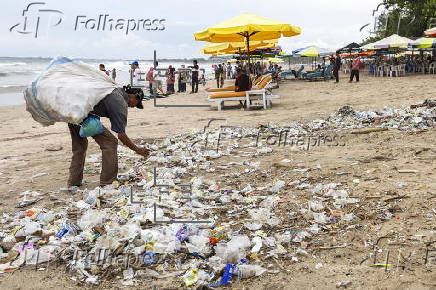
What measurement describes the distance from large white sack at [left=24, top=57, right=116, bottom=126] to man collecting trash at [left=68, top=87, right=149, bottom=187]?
0.46 feet

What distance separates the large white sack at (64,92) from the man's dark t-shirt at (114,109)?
0.07 metres

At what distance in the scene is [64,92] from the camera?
4.43m

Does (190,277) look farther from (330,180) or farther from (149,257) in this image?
(330,180)

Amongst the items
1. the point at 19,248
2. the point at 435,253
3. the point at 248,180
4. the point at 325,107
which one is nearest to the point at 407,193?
the point at 435,253

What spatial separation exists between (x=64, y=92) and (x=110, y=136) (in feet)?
2.37

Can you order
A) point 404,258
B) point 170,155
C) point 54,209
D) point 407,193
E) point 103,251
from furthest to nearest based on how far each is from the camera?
point 170,155, point 54,209, point 407,193, point 103,251, point 404,258

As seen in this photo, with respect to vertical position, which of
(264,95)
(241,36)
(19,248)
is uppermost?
(241,36)

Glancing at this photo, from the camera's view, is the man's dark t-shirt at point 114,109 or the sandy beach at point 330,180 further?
the man's dark t-shirt at point 114,109

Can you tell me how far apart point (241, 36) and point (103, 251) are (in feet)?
36.7

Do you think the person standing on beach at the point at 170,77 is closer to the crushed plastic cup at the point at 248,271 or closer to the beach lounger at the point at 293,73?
the beach lounger at the point at 293,73

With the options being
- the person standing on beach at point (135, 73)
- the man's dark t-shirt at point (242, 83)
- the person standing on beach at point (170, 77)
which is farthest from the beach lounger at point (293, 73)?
the man's dark t-shirt at point (242, 83)

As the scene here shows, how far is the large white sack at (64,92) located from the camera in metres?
4.41

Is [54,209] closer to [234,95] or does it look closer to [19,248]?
[19,248]

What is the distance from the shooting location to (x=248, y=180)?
4.94m
